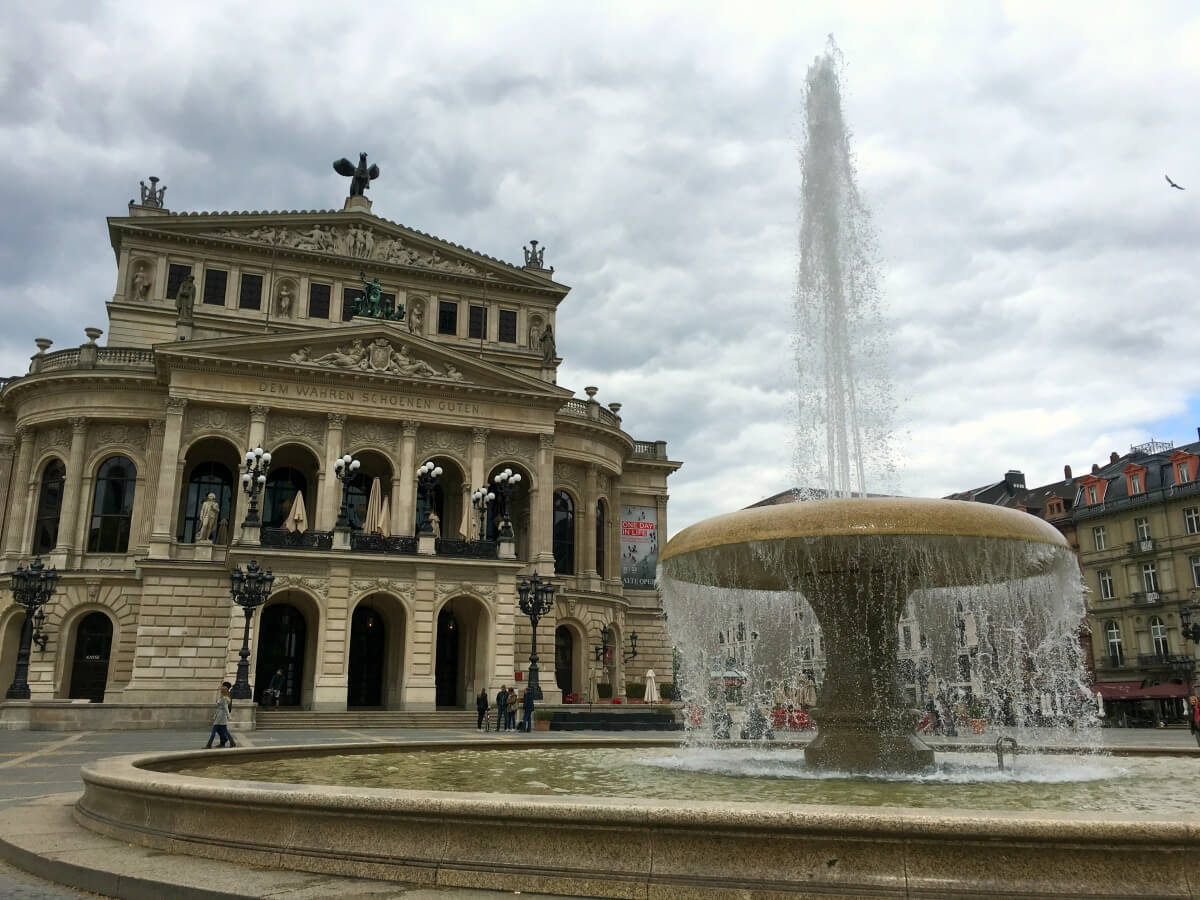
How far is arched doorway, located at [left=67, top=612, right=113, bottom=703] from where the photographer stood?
125 ft

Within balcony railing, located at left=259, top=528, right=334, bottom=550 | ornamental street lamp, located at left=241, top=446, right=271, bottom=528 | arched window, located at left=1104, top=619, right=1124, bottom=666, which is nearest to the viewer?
ornamental street lamp, located at left=241, top=446, right=271, bottom=528

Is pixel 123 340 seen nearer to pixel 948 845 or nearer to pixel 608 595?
pixel 608 595

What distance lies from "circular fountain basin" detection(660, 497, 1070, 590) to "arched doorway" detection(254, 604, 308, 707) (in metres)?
31.1

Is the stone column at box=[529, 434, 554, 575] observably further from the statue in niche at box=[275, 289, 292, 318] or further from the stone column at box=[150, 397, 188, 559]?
the stone column at box=[150, 397, 188, 559]

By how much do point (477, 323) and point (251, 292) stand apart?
11.0 meters

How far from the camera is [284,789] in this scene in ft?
21.7

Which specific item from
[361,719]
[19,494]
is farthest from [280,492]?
[361,719]

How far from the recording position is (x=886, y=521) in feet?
31.3

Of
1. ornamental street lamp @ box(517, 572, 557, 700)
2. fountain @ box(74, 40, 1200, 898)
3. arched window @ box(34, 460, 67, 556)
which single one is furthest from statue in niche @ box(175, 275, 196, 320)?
fountain @ box(74, 40, 1200, 898)

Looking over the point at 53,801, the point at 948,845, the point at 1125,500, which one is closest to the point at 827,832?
the point at 948,845

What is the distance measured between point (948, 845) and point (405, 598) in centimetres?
3166

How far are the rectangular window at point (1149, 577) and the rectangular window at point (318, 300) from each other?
44393 millimetres

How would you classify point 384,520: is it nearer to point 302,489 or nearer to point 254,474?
point 254,474

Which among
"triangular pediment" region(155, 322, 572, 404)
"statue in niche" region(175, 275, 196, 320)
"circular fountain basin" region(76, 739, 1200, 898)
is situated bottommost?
"circular fountain basin" region(76, 739, 1200, 898)
